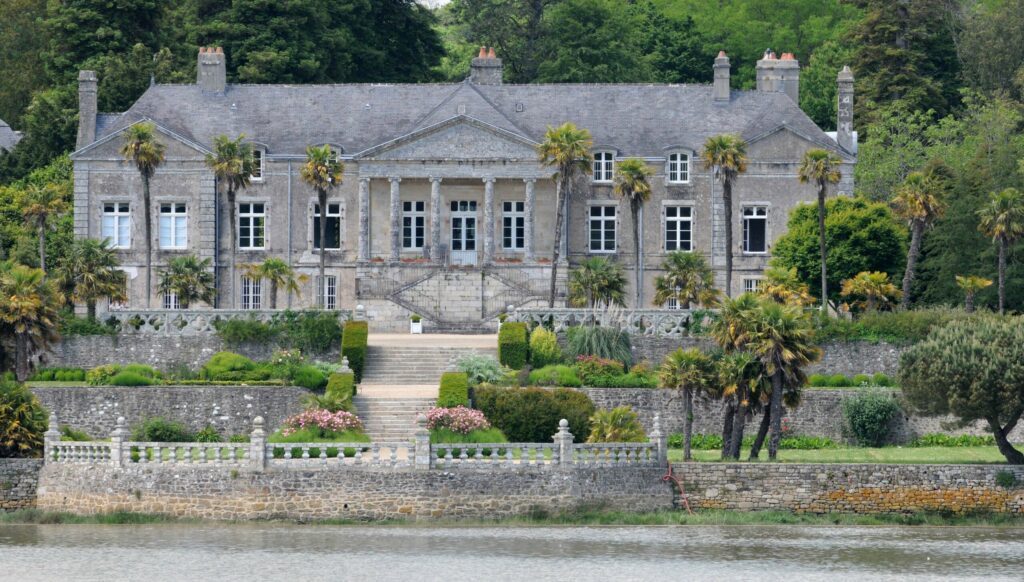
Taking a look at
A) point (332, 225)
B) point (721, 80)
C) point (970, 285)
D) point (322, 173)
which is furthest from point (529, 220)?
point (970, 285)

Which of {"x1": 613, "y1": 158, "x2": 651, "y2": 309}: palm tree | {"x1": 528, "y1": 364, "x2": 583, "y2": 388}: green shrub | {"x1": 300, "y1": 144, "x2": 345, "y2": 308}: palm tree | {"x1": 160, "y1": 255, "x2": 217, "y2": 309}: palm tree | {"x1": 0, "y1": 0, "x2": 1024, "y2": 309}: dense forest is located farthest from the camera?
{"x1": 0, "y1": 0, "x2": 1024, "y2": 309}: dense forest

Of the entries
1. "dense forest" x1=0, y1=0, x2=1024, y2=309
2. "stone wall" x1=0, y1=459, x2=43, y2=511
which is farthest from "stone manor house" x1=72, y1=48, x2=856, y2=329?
"stone wall" x1=0, y1=459, x2=43, y2=511

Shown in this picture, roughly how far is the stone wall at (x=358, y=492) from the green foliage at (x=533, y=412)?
522 cm

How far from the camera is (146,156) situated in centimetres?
7862

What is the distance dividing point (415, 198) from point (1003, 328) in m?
28.1

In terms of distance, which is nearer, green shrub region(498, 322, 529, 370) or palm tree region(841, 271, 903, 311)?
green shrub region(498, 322, 529, 370)

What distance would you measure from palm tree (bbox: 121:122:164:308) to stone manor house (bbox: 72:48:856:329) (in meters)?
2.40

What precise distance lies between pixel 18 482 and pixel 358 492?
8.69m

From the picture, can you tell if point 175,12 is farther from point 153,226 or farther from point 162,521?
point 162,521

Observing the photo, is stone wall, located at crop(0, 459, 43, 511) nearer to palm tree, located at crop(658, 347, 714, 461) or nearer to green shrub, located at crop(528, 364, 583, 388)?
green shrub, located at crop(528, 364, 583, 388)

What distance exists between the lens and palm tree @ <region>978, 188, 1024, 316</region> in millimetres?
77812

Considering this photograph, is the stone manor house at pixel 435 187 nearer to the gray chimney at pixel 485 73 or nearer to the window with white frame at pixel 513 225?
the window with white frame at pixel 513 225

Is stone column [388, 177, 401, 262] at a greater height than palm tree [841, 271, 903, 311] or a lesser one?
greater

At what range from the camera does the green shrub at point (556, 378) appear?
6762cm
